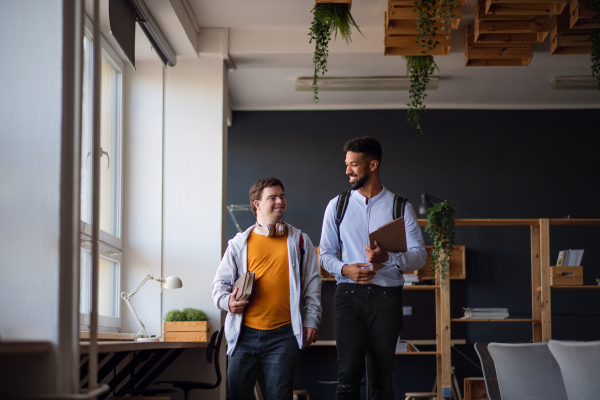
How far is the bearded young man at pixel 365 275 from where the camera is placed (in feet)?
10.4

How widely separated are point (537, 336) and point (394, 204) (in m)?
2.84

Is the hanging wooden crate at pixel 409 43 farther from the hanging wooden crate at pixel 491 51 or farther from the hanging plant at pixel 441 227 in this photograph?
the hanging plant at pixel 441 227

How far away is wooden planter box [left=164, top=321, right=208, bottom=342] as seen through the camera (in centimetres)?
454

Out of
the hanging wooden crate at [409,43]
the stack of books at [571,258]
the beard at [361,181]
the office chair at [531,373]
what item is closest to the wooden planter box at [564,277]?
the stack of books at [571,258]

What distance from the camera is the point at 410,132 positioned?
7.29m

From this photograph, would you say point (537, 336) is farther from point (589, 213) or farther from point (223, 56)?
point (223, 56)

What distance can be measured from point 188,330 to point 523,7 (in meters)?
3.39

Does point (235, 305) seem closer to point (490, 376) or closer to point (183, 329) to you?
point (490, 376)

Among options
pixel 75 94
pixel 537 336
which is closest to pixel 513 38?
pixel 537 336

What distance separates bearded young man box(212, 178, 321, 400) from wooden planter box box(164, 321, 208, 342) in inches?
52.6

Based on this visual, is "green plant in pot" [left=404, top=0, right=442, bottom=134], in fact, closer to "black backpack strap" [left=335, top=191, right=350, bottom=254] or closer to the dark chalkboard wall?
"black backpack strap" [left=335, top=191, right=350, bottom=254]

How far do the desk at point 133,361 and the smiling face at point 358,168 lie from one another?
55.8 inches

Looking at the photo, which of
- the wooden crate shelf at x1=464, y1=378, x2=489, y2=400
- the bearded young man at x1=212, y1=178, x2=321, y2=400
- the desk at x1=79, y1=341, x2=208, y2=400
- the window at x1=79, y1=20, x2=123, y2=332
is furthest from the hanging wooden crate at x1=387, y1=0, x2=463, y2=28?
the wooden crate shelf at x1=464, y1=378, x2=489, y2=400

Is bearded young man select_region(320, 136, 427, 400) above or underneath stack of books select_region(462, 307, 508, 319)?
above
